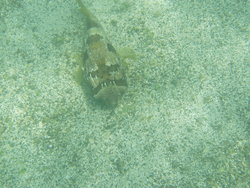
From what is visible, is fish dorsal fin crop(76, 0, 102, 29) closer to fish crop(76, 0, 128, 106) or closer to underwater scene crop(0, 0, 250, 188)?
underwater scene crop(0, 0, 250, 188)

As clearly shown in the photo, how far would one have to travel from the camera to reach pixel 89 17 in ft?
16.9

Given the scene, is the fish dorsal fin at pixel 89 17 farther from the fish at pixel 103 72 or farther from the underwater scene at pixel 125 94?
the fish at pixel 103 72

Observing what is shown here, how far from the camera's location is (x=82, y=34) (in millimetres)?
5324

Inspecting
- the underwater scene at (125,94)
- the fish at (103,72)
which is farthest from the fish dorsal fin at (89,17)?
the fish at (103,72)

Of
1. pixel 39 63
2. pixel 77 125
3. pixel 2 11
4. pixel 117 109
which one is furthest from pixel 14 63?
pixel 117 109

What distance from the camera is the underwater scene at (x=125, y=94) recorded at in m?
4.26

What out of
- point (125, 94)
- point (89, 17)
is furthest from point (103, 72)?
point (89, 17)

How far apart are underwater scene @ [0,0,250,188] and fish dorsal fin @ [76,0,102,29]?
0.08ft

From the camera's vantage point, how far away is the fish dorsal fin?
5043 mm

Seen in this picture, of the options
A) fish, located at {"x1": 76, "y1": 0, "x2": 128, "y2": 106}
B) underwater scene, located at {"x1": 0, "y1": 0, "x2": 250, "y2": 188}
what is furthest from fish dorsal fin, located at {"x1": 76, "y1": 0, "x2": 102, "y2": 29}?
fish, located at {"x1": 76, "y1": 0, "x2": 128, "y2": 106}

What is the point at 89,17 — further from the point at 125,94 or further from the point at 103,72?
the point at 125,94

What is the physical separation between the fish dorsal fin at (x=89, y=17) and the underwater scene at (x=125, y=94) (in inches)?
0.9

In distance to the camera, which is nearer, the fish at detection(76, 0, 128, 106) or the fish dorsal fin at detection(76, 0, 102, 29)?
the fish at detection(76, 0, 128, 106)

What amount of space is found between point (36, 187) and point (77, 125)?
1171 mm
